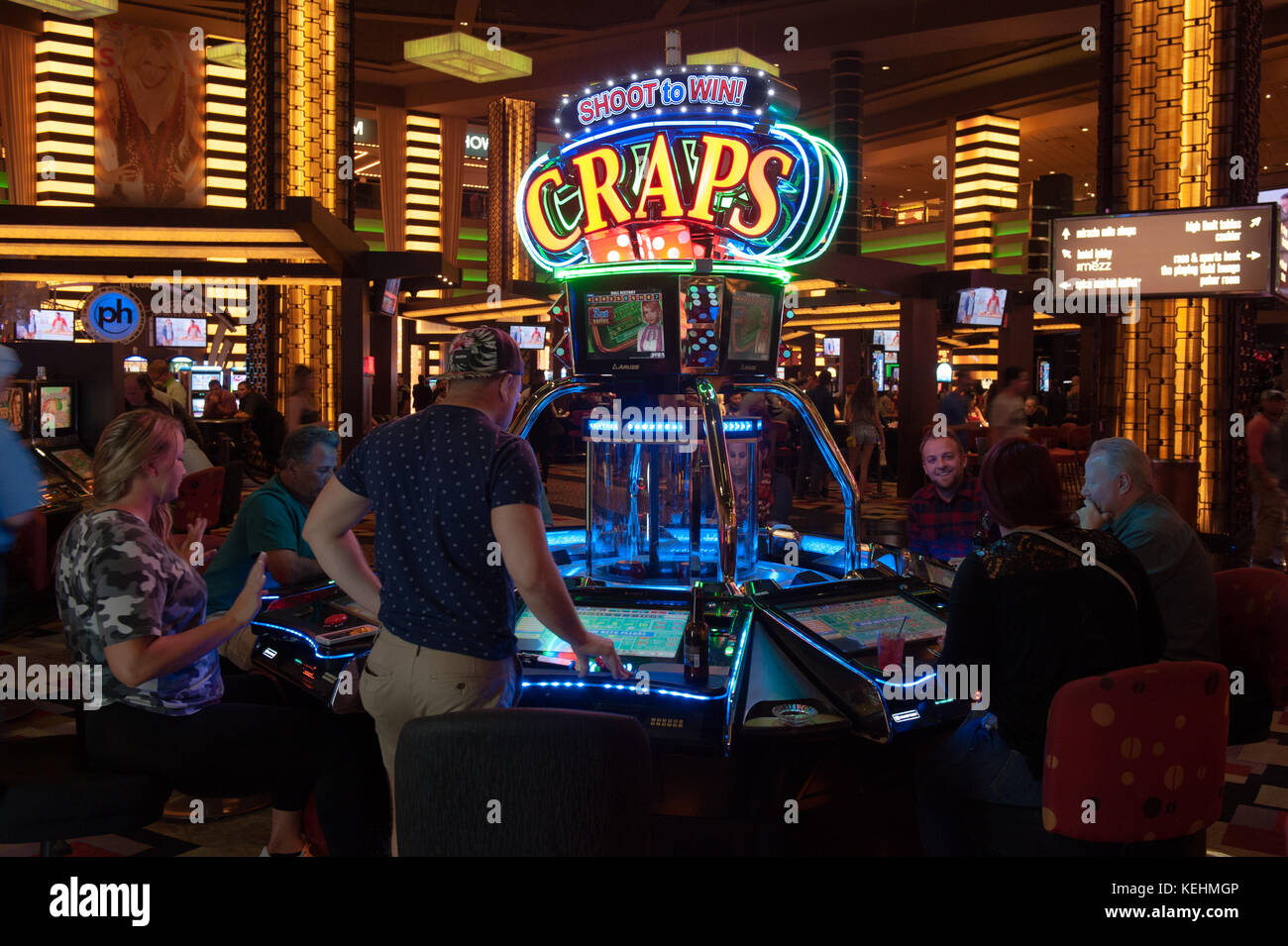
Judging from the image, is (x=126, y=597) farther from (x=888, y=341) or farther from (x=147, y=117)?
(x=888, y=341)

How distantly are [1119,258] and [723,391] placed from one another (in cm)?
375

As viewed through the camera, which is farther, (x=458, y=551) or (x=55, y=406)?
(x=55, y=406)

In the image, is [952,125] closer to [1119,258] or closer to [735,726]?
[1119,258]

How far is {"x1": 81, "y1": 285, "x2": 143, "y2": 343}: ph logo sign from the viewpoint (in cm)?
930

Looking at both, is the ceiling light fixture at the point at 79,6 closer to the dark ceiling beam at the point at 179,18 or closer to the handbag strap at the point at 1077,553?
the dark ceiling beam at the point at 179,18

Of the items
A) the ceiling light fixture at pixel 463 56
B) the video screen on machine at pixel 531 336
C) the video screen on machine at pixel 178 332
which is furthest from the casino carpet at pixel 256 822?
→ the video screen on machine at pixel 531 336

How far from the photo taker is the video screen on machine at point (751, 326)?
3703 millimetres

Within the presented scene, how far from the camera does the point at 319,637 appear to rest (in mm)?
3322

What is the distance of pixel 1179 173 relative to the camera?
7.16 m

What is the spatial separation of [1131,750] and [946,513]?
202cm

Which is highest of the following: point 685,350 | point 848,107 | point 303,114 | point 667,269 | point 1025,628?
point 848,107

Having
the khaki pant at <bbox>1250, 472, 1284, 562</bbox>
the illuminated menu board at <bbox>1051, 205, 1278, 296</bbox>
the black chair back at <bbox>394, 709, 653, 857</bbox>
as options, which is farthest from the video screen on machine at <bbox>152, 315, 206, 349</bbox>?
the black chair back at <bbox>394, 709, 653, 857</bbox>

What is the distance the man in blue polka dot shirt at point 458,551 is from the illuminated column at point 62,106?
1578cm

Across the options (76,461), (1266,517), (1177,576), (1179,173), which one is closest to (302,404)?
(76,461)
